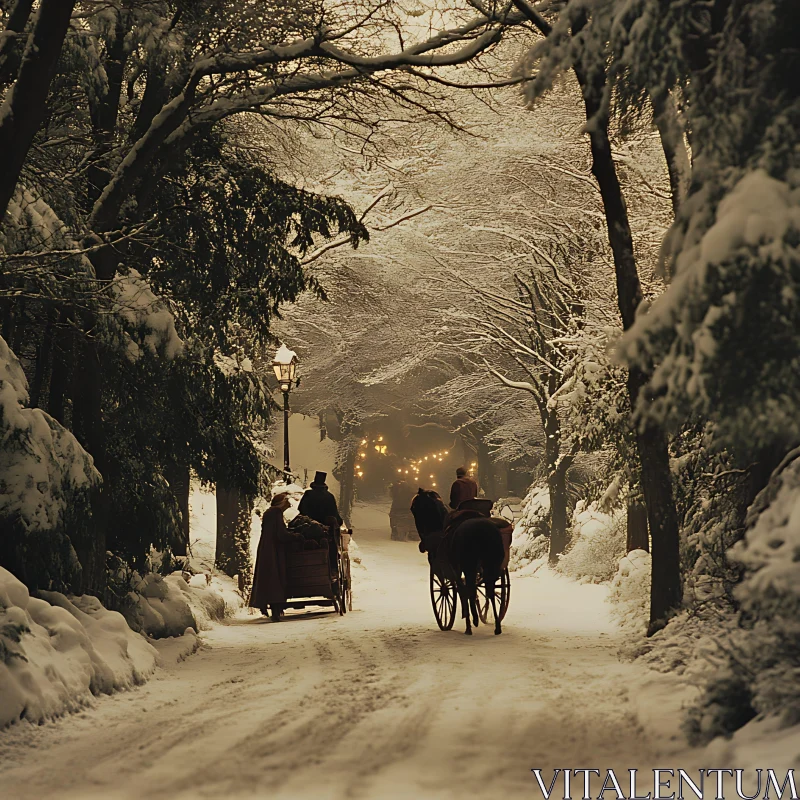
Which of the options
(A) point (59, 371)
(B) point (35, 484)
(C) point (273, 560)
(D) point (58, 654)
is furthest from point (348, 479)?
(D) point (58, 654)

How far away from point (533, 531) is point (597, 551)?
24.5 ft

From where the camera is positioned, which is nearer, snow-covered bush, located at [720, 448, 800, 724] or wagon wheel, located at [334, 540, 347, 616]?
snow-covered bush, located at [720, 448, 800, 724]

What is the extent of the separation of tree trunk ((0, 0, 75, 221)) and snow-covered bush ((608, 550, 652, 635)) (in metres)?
9.22

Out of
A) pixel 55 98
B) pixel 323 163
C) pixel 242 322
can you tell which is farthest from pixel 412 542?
pixel 55 98

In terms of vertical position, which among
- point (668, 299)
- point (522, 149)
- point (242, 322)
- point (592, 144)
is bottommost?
point (668, 299)

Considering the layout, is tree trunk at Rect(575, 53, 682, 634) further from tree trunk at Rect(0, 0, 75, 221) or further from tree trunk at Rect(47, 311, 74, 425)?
tree trunk at Rect(47, 311, 74, 425)

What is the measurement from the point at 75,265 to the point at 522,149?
47.2 feet

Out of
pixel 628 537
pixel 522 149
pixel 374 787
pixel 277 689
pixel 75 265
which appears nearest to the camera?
pixel 374 787

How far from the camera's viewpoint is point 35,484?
9930mm

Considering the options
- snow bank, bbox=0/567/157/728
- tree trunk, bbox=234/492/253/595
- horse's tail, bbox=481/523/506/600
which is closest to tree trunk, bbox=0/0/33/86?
snow bank, bbox=0/567/157/728

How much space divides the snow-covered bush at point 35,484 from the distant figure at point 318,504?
863 cm

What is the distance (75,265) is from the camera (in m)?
10.8

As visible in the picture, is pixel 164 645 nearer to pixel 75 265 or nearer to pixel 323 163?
pixel 75 265

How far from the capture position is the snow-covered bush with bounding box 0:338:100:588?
9852 mm
